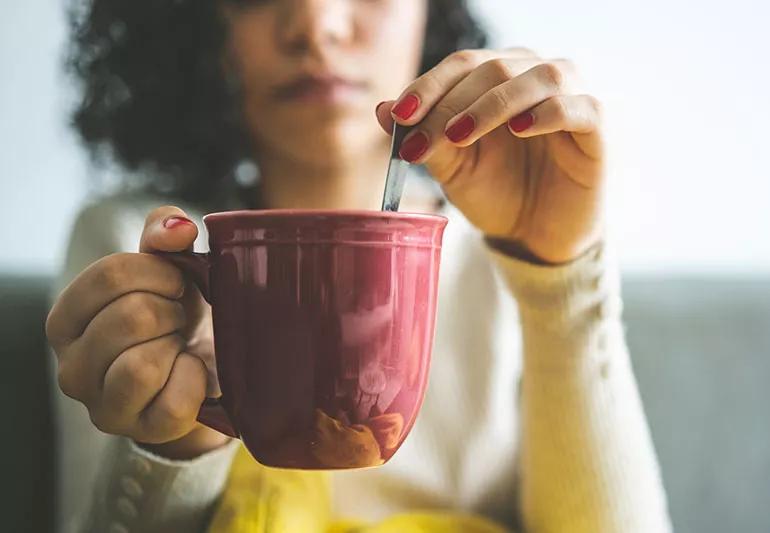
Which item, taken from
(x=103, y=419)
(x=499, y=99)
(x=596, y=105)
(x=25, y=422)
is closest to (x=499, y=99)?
(x=499, y=99)

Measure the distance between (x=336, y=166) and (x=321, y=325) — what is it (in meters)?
0.61

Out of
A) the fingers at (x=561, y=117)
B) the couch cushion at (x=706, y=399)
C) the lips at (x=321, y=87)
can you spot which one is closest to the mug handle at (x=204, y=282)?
the fingers at (x=561, y=117)

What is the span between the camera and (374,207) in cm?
109

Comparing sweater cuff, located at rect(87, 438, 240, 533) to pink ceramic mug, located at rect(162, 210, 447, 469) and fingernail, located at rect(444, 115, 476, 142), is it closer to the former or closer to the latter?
pink ceramic mug, located at rect(162, 210, 447, 469)

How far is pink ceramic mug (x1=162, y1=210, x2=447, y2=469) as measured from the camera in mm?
412

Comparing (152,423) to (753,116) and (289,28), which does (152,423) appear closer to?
(289,28)

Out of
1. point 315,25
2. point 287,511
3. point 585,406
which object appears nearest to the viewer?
point 287,511

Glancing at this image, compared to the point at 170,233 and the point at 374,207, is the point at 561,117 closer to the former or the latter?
the point at 170,233

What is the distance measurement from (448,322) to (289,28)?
42 centimetres

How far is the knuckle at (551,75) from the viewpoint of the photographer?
516 mm

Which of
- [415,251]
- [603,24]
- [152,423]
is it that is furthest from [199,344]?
[603,24]

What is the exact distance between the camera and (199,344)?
0.57 m

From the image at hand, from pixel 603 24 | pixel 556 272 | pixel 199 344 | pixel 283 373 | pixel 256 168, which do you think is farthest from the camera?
pixel 603 24

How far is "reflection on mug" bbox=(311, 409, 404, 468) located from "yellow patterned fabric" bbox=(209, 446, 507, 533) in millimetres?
209
